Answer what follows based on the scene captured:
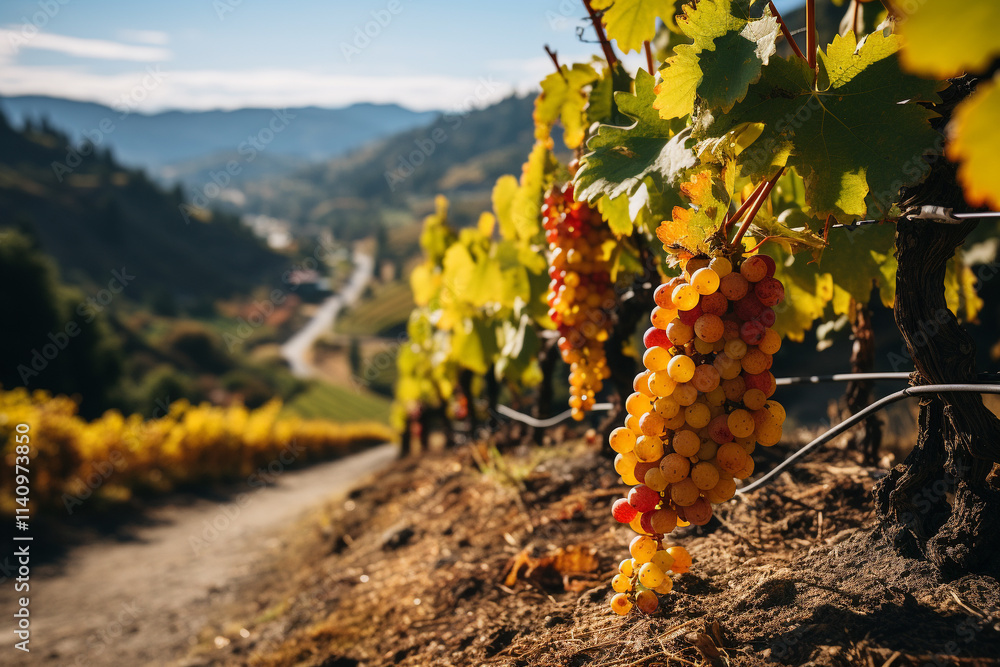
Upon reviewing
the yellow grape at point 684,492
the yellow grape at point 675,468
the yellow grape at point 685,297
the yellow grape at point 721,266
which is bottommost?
the yellow grape at point 684,492

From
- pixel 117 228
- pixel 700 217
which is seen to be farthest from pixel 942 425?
pixel 117 228

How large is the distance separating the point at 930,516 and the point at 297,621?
254cm

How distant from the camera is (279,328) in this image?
105 m

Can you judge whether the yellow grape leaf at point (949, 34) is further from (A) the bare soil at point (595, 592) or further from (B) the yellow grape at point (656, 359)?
(A) the bare soil at point (595, 592)

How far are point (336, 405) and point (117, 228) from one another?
57529 millimetres

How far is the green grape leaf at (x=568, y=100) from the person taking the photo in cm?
222

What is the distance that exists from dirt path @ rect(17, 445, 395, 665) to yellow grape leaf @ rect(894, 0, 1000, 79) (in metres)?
3.91

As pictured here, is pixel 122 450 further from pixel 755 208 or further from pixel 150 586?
pixel 755 208

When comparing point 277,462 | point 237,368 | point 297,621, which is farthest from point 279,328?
point 297,621

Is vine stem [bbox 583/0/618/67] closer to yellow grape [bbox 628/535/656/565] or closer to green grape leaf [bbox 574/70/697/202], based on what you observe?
green grape leaf [bbox 574/70/697/202]

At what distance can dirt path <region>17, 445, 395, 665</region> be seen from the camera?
3580mm

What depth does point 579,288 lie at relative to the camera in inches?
87.0

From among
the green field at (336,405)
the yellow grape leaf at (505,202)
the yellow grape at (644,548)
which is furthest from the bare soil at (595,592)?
the green field at (336,405)

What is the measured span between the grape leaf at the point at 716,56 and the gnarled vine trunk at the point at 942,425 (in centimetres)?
40
